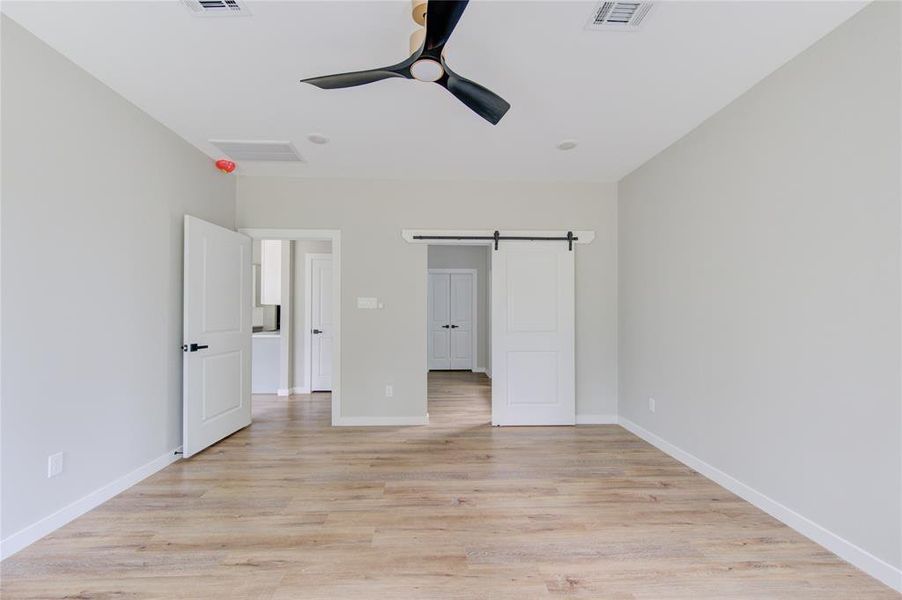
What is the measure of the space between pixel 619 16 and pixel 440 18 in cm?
92

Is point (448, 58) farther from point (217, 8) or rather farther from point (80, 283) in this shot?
point (80, 283)

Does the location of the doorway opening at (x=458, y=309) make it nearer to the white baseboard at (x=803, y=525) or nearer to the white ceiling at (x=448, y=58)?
the white ceiling at (x=448, y=58)

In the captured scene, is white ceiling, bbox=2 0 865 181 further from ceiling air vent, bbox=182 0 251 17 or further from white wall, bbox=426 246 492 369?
white wall, bbox=426 246 492 369

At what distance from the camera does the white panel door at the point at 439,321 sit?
8000 mm

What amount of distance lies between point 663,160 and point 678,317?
4.47 ft

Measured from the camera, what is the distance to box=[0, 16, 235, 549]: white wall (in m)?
1.96

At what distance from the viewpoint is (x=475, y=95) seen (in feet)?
6.59

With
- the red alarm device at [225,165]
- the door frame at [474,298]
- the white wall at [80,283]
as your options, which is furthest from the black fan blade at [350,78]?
the door frame at [474,298]

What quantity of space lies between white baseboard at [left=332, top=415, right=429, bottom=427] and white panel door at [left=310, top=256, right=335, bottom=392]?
1644 millimetres

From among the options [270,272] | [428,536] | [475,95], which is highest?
[475,95]

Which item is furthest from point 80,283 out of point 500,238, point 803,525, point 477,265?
point 477,265

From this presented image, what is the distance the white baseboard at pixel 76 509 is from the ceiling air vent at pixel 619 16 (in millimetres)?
3765

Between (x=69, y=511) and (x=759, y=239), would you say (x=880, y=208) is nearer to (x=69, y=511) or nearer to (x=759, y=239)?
(x=759, y=239)

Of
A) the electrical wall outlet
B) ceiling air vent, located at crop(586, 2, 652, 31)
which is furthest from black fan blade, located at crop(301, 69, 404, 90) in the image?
the electrical wall outlet
